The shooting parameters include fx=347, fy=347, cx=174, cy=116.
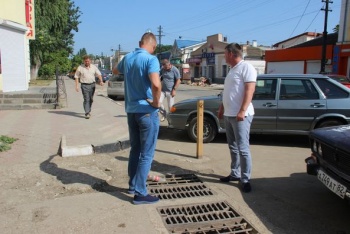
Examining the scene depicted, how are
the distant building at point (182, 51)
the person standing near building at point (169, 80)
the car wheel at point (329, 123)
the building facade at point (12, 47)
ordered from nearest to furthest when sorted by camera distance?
the car wheel at point (329, 123), the person standing near building at point (169, 80), the building facade at point (12, 47), the distant building at point (182, 51)

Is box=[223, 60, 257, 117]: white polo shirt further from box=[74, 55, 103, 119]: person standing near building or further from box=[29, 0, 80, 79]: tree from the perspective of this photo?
box=[29, 0, 80, 79]: tree

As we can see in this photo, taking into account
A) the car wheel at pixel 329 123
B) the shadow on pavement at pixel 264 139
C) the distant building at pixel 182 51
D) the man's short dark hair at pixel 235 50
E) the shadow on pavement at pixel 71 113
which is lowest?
the shadow on pavement at pixel 264 139

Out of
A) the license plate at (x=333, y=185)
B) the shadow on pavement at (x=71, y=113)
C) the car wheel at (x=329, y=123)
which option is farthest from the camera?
the shadow on pavement at (x=71, y=113)

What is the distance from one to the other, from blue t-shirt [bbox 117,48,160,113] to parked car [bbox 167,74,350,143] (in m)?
3.68

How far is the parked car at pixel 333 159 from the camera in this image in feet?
11.2

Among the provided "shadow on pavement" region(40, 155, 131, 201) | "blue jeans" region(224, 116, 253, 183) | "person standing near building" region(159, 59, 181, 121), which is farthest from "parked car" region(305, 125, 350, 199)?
"person standing near building" region(159, 59, 181, 121)

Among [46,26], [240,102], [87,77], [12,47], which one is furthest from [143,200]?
[46,26]

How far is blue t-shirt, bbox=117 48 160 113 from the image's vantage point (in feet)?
12.6

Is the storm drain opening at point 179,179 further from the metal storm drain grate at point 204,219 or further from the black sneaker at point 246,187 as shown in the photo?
the metal storm drain grate at point 204,219

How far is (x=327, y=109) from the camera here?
7027mm

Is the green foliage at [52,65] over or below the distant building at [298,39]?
below

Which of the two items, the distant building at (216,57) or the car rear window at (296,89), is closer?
the car rear window at (296,89)

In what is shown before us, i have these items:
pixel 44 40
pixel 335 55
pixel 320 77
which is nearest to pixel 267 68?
pixel 335 55

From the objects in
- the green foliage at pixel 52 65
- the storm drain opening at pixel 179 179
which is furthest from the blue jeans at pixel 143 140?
the green foliage at pixel 52 65
